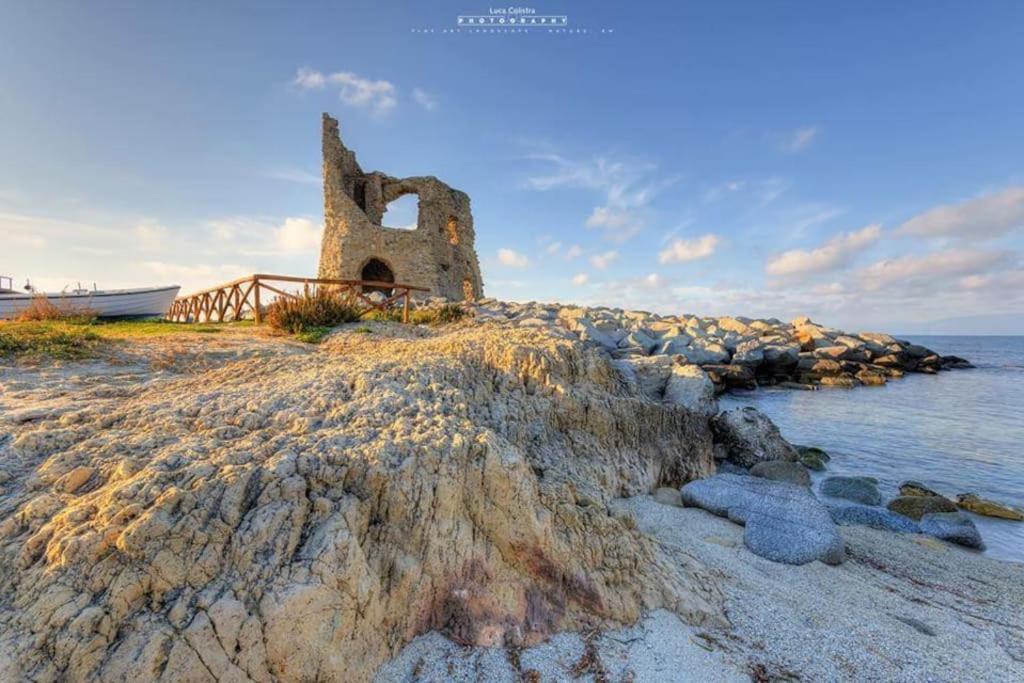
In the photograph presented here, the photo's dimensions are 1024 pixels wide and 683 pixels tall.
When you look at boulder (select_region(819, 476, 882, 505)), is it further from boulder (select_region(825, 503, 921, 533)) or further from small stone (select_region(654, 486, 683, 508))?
small stone (select_region(654, 486, 683, 508))

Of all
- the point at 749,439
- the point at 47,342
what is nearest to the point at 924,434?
the point at 749,439

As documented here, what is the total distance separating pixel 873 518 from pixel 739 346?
19.7m

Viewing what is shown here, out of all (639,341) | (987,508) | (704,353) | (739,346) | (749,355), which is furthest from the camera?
(739,346)

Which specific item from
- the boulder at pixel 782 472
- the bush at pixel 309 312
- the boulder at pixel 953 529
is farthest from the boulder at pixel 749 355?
the bush at pixel 309 312

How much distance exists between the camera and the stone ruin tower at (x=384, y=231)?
25375 millimetres

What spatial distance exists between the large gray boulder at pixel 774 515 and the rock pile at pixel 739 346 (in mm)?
6771

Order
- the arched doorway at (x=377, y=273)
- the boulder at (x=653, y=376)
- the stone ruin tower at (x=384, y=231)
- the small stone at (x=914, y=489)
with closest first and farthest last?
the small stone at (x=914, y=489), the boulder at (x=653, y=376), the stone ruin tower at (x=384, y=231), the arched doorway at (x=377, y=273)

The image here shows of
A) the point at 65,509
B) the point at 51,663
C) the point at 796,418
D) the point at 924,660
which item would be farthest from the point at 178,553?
the point at 796,418

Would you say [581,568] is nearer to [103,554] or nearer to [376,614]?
[376,614]

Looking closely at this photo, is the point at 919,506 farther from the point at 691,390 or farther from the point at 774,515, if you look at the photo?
the point at 774,515

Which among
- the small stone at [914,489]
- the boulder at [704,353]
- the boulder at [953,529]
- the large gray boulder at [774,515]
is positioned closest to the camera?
the large gray boulder at [774,515]

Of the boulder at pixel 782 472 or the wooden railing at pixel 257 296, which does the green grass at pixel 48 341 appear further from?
the boulder at pixel 782 472

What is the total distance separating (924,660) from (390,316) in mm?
13447

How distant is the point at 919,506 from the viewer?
837 cm
